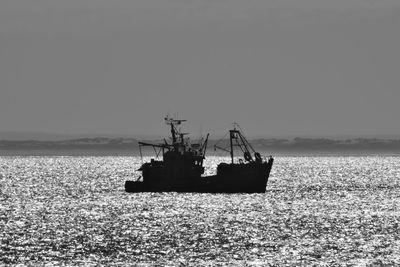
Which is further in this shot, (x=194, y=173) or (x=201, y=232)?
(x=194, y=173)

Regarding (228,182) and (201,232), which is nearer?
(201,232)

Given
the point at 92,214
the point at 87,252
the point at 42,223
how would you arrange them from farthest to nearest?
the point at 92,214 < the point at 42,223 < the point at 87,252

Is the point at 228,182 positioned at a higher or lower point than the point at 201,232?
higher

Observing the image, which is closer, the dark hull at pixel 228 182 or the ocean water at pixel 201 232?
the ocean water at pixel 201 232

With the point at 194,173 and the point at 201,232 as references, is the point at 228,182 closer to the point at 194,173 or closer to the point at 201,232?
the point at 194,173

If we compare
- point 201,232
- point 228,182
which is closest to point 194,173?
point 228,182

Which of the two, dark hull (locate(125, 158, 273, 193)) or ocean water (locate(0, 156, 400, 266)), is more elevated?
dark hull (locate(125, 158, 273, 193))

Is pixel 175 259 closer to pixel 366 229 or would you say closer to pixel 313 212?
pixel 366 229

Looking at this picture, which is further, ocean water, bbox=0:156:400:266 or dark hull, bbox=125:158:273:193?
dark hull, bbox=125:158:273:193

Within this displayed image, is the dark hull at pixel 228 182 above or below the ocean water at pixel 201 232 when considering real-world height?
above

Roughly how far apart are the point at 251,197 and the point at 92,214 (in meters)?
42.9

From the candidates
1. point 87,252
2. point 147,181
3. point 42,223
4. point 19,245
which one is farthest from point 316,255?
point 147,181

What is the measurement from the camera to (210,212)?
162000 mm

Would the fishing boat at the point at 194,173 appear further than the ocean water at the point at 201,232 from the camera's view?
Yes
